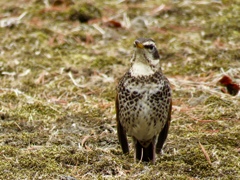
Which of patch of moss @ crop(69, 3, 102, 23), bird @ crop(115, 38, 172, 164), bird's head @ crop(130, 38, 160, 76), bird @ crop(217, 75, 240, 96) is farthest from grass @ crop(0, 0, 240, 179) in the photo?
bird's head @ crop(130, 38, 160, 76)

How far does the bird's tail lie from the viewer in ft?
20.4

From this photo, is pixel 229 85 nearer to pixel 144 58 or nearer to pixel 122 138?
pixel 144 58

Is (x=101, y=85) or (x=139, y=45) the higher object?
(x=139, y=45)

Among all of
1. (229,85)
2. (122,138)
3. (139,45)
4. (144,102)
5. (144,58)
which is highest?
(139,45)

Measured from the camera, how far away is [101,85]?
8219mm

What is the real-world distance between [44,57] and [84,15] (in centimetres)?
175

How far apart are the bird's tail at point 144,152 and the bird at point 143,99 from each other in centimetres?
8

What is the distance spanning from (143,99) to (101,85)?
7.90ft

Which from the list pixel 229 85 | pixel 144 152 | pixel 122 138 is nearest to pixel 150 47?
pixel 122 138

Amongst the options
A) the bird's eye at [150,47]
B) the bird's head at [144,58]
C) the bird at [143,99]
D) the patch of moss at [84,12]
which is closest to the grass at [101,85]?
the patch of moss at [84,12]

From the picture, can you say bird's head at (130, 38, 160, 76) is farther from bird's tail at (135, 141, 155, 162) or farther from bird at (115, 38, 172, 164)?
bird's tail at (135, 141, 155, 162)

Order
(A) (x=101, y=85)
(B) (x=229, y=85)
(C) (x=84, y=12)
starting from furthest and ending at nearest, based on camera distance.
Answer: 1. (C) (x=84, y=12)
2. (A) (x=101, y=85)
3. (B) (x=229, y=85)

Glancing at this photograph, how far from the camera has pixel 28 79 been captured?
27.6 feet

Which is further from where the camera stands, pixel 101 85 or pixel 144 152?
pixel 101 85
